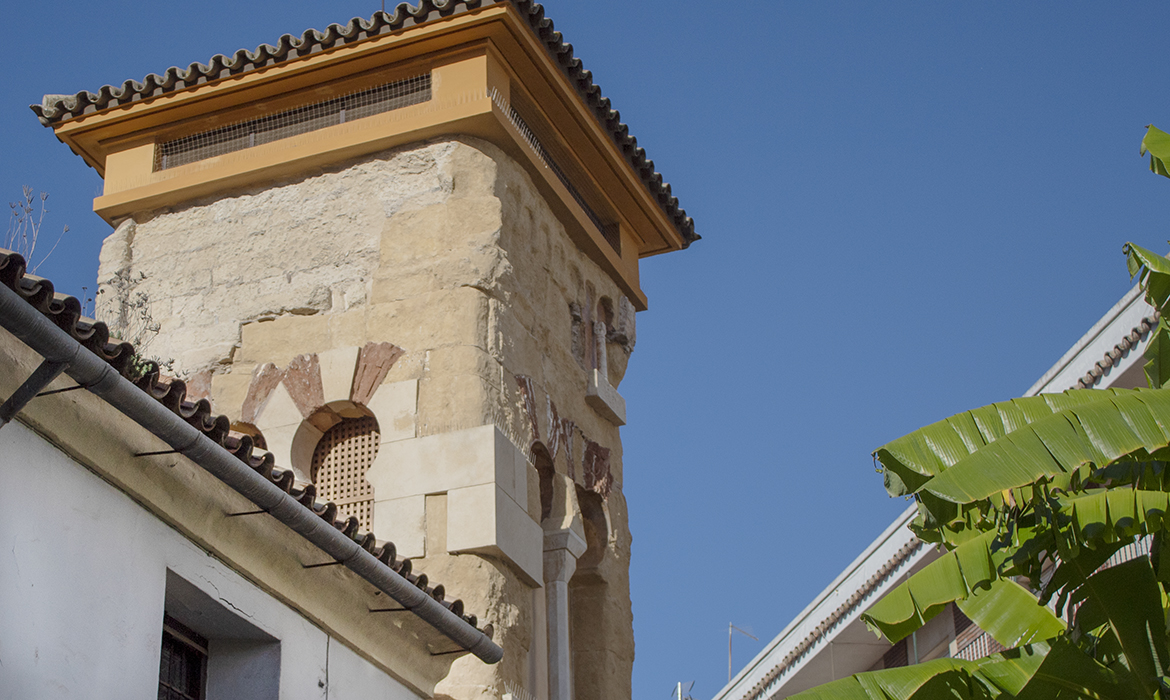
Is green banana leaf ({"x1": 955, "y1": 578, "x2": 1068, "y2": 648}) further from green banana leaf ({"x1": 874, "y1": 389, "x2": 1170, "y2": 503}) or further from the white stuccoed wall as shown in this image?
the white stuccoed wall

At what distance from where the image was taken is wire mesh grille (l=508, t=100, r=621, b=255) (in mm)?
14273

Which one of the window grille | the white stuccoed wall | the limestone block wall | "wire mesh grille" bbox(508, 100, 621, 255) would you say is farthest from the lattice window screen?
the white stuccoed wall

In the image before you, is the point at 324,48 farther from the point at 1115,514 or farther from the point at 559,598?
the point at 1115,514

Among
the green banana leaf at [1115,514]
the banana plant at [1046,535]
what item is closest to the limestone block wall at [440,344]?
the banana plant at [1046,535]

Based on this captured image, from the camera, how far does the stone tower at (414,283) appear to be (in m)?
12.6

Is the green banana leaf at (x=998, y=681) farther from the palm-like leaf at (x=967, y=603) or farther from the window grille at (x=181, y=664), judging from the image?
the window grille at (x=181, y=664)

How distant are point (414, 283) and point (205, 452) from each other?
5.79m

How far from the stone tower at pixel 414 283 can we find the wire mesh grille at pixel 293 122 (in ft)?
0.07

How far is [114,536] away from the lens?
7.32 meters

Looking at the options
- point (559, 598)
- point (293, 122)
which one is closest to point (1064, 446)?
point (559, 598)

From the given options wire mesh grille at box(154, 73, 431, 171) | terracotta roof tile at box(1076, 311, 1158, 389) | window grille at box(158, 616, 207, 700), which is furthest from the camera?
wire mesh grille at box(154, 73, 431, 171)

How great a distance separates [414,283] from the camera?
43.7 ft

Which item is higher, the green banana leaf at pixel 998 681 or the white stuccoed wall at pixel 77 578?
the white stuccoed wall at pixel 77 578

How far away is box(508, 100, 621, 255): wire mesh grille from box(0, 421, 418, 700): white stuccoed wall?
7.01 meters
